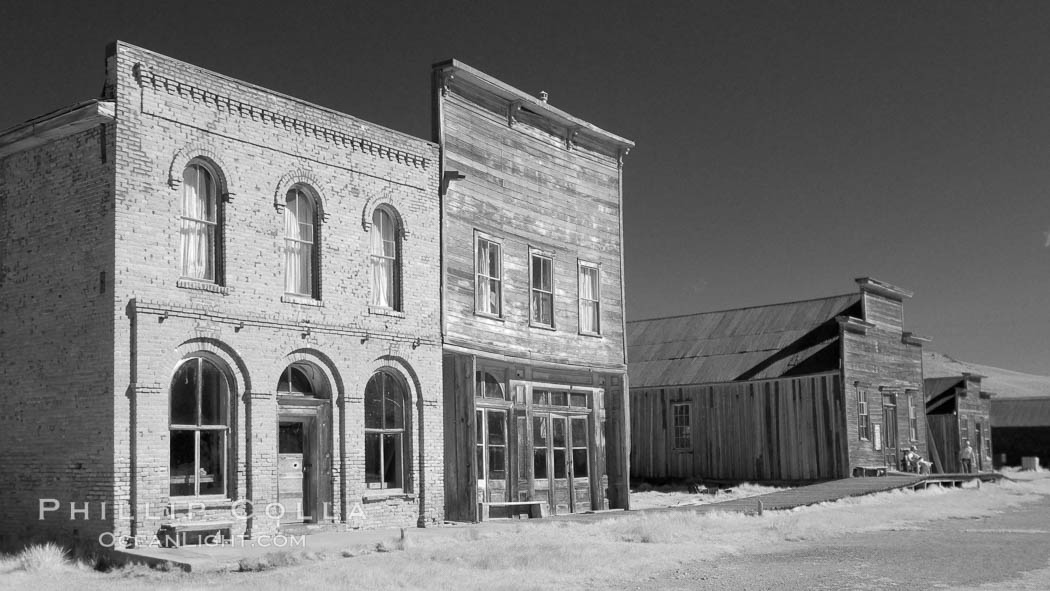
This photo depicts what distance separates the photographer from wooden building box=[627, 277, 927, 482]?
3569cm

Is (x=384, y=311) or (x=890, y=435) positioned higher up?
(x=384, y=311)

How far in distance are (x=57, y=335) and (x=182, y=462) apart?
9.15ft

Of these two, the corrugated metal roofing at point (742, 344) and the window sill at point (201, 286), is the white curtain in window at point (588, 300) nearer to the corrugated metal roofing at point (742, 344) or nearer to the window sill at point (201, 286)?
the window sill at point (201, 286)

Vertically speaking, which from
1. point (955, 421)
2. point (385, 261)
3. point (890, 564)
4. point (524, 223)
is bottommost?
point (890, 564)

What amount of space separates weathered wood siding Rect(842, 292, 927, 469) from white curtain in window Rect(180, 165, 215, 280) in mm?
23635

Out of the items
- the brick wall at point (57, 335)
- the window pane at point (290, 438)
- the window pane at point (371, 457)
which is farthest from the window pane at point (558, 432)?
the brick wall at point (57, 335)

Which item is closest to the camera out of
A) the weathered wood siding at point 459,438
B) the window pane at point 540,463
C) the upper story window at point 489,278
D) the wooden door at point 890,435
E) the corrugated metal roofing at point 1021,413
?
the weathered wood siding at point 459,438

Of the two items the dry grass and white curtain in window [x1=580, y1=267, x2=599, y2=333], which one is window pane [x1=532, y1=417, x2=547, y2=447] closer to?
white curtain in window [x1=580, y1=267, x2=599, y2=333]

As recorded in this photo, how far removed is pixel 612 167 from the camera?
27953mm

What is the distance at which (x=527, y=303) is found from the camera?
24.6 m

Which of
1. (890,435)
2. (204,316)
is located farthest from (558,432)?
(890,435)

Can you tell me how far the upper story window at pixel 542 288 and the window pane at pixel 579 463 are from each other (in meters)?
3.34

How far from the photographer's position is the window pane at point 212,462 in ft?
57.1

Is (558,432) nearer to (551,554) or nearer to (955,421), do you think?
(551,554)
